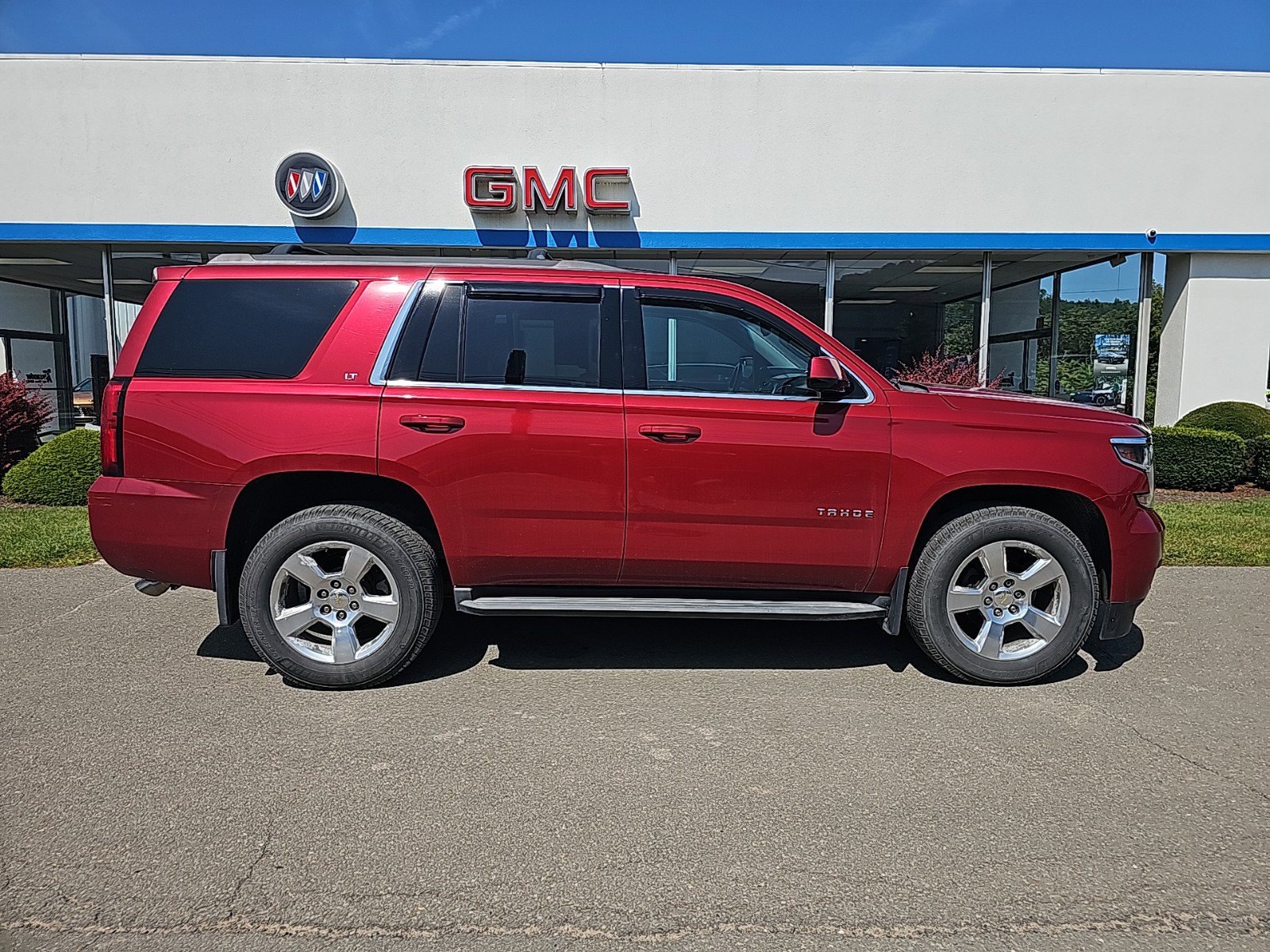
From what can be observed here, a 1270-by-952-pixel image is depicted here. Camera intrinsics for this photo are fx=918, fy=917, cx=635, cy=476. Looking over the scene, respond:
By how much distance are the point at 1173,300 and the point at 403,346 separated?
1350 centimetres

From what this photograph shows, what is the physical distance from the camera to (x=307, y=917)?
262 cm

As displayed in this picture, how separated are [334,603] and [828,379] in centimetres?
261

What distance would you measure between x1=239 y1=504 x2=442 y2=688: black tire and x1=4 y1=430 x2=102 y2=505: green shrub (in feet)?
22.8

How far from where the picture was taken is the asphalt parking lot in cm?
263

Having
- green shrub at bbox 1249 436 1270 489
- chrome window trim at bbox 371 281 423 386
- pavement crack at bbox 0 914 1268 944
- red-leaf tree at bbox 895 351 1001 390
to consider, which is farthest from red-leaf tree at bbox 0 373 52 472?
green shrub at bbox 1249 436 1270 489

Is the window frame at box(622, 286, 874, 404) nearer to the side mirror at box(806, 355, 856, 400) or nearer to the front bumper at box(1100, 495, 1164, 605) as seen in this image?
the side mirror at box(806, 355, 856, 400)

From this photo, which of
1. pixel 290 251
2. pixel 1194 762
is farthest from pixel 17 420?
pixel 1194 762

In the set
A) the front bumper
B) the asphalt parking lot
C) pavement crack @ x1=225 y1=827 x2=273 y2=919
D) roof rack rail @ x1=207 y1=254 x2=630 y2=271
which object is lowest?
pavement crack @ x1=225 y1=827 x2=273 y2=919

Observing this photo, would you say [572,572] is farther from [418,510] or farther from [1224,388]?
[1224,388]

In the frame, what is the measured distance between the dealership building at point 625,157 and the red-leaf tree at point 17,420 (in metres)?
2.73

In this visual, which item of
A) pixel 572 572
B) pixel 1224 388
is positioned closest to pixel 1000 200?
pixel 1224 388

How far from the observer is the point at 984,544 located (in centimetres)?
451

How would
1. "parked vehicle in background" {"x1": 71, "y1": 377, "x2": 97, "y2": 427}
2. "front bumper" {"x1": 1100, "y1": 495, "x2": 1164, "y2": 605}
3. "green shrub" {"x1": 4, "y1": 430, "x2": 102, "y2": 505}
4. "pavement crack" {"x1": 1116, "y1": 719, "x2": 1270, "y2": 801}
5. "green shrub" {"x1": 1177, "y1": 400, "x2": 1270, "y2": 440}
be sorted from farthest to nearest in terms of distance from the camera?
"parked vehicle in background" {"x1": 71, "y1": 377, "x2": 97, "y2": 427}, "green shrub" {"x1": 1177, "y1": 400, "x2": 1270, "y2": 440}, "green shrub" {"x1": 4, "y1": 430, "x2": 102, "y2": 505}, "front bumper" {"x1": 1100, "y1": 495, "x2": 1164, "y2": 605}, "pavement crack" {"x1": 1116, "y1": 719, "x2": 1270, "y2": 801}

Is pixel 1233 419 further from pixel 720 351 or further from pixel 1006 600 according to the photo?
pixel 720 351
